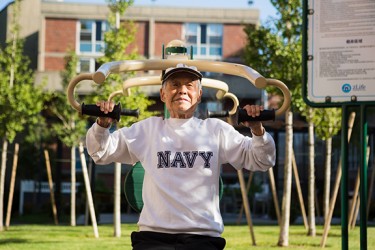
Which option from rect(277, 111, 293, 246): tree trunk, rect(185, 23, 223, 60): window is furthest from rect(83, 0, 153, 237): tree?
rect(185, 23, 223, 60): window

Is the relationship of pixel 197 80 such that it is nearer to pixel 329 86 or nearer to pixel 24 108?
pixel 329 86

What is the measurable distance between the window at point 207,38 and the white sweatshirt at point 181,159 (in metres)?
36.0

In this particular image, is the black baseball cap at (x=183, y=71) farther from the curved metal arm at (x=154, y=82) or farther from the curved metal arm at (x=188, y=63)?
the curved metal arm at (x=154, y=82)

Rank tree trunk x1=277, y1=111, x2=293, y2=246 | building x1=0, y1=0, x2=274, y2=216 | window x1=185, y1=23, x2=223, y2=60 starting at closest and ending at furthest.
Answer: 1. tree trunk x1=277, y1=111, x2=293, y2=246
2. building x1=0, y1=0, x2=274, y2=216
3. window x1=185, y1=23, x2=223, y2=60

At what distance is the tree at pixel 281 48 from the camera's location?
514 inches

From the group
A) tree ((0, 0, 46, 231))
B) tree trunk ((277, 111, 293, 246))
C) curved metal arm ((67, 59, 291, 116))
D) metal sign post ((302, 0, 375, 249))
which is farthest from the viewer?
tree ((0, 0, 46, 231))

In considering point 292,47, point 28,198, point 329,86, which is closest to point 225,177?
point 28,198

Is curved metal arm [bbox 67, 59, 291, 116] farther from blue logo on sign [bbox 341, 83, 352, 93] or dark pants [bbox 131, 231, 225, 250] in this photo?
dark pants [bbox 131, 231, 225, 250]

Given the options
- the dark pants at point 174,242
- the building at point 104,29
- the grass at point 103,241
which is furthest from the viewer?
the building at point 104,29

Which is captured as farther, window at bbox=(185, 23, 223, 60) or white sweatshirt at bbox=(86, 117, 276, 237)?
window at bbox=(185, 23, 223, 60)

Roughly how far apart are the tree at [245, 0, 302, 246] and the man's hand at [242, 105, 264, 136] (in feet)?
31.4

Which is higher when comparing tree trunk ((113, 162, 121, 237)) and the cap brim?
the cap brim

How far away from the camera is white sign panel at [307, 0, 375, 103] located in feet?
11.6

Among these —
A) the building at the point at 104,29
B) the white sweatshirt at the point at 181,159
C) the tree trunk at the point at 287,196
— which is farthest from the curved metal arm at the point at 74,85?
the building at the point at 104,29
